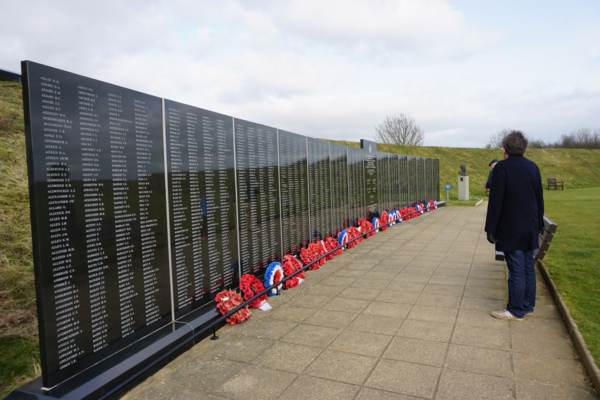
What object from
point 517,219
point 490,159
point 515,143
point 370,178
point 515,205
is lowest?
point 517,219

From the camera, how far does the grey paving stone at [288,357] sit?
10.6 feet

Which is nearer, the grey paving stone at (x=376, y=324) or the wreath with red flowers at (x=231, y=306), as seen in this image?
the grey paving stone at (x=376, y=324)

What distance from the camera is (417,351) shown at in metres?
3.47

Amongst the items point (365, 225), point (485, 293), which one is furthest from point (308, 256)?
point (365, 225)

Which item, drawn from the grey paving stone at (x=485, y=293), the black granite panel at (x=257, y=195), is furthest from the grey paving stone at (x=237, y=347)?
the grey paving stone at (x=485, y=293)

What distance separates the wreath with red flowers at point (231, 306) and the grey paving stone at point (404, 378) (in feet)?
5.50

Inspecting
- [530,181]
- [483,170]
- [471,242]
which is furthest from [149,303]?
[483,170]

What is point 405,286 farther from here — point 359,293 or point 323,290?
point 323,290

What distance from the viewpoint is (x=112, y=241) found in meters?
3.12

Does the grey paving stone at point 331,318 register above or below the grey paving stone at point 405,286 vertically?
above

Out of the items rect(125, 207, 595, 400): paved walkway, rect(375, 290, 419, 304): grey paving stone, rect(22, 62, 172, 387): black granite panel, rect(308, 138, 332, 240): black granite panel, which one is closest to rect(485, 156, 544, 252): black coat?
rect(125, 207, 595, 400): paved walkway

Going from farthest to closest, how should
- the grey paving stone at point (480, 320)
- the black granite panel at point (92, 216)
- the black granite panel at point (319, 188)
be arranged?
the black granite panel at point (319, 188) → the grey paving stone at point (480, 320) → the black granite panel at point (92, 216)

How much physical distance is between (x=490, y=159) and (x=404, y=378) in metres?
38.5

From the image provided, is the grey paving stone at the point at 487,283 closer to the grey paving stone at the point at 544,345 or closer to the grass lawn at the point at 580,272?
the grass lawn at the point at 580,272
